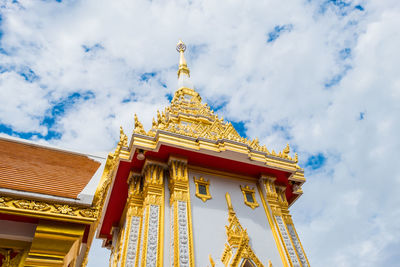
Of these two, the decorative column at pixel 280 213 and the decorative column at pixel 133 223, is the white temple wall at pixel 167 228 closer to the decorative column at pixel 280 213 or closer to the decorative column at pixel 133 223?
the decorative column at pixel 133 223

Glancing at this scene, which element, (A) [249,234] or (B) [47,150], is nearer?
(B) [47,150]

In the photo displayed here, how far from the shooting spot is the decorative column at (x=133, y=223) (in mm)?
6879

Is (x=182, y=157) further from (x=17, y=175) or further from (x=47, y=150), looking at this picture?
(x=17, y=175)

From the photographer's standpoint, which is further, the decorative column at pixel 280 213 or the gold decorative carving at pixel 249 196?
the gold decorative carving at pixel 249 196

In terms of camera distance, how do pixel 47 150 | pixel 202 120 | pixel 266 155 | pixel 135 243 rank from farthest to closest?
pixel 202 120, pixel 266 155, pixel 135 243, pixel 47 150

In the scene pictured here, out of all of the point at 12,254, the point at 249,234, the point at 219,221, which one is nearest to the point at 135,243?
the point at 219,221

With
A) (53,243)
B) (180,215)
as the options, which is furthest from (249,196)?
(53,243)

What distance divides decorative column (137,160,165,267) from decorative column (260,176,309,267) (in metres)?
3.45

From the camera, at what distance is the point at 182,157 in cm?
855

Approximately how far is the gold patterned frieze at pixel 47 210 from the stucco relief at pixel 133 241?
4.68 m

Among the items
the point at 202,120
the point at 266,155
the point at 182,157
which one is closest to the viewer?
the point at 182,157

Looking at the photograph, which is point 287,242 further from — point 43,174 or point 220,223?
point 43,174

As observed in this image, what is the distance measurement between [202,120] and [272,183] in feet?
14.3

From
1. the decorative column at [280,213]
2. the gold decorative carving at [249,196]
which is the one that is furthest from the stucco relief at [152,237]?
the decorative column at [280,213]
